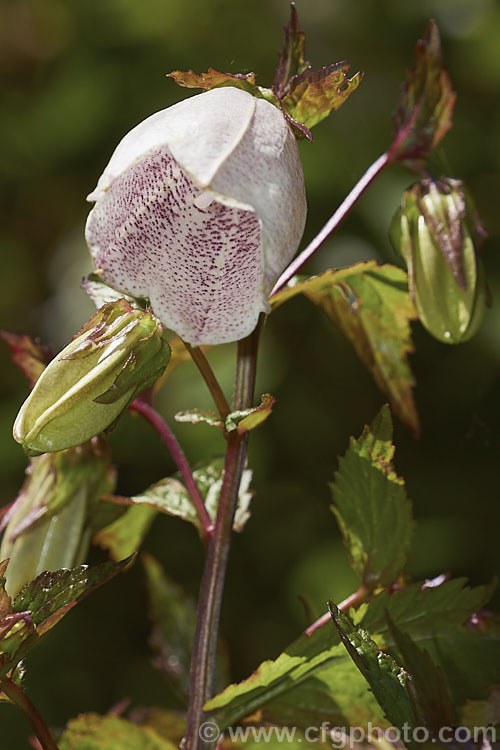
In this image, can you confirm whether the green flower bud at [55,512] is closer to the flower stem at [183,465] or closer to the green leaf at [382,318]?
the flower stem at [183,465]

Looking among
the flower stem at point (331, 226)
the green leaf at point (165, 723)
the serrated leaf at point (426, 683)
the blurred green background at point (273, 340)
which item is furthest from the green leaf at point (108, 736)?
the blurred green background at point (273, 340)

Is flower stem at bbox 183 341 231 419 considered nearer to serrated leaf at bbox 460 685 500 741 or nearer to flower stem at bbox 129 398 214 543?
flower stem at bbox 129 398 214 543

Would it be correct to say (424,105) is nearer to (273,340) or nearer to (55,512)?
(55,512)

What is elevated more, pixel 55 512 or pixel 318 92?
pixel 318 92

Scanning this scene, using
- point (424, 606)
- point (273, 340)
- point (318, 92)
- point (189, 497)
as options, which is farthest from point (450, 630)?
point (273, 340)

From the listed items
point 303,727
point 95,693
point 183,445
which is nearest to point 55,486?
point 303,727

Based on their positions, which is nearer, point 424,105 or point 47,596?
point 47,596

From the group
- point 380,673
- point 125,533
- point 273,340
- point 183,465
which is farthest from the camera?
point 273,340
